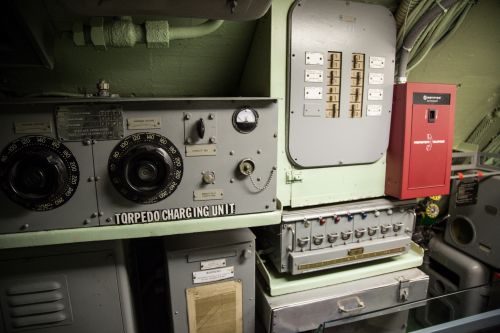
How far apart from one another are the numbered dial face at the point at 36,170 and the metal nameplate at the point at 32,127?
2 cm

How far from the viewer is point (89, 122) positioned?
91 cm

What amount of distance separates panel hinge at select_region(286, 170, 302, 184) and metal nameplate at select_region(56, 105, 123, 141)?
2.27ft

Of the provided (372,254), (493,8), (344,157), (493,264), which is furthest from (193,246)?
(493,8)

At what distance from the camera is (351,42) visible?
1.21 meters

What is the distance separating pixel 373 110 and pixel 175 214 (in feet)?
3.22

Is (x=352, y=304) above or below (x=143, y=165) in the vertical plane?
below

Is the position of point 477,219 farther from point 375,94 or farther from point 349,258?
point 375,94

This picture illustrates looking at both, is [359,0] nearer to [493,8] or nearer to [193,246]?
[493,8]

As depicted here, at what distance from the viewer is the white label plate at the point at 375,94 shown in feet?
4.16

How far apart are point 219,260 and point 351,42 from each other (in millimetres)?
1087

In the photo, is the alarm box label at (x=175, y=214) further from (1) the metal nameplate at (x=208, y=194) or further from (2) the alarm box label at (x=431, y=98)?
(2) the alarm box label at (x=431, y=98)

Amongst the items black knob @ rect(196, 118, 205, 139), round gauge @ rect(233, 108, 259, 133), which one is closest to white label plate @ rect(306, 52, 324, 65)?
round gauge @ rect(233, 108, 259, 133)

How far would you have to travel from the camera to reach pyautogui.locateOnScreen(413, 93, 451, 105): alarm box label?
4.10ft

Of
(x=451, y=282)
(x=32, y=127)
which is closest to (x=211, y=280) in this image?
(x=32, y=127)
